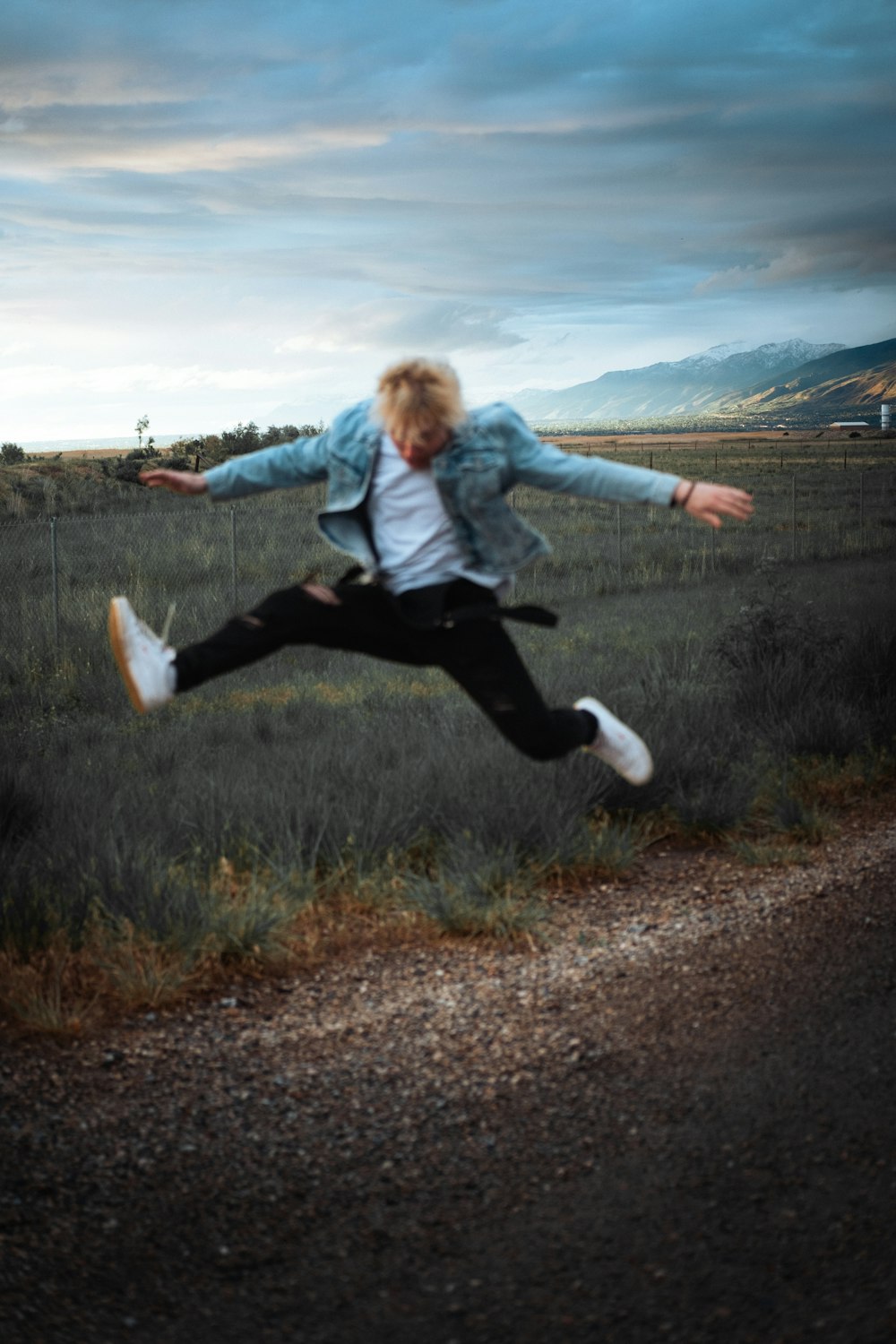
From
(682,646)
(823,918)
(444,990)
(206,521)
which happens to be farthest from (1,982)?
(206,521)

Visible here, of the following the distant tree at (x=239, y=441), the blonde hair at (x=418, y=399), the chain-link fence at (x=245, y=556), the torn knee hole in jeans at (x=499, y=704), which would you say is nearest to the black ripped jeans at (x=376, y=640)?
the torn knee hole in jeans at (x=499, y=704)

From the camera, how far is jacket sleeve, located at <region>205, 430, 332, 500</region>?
421cm

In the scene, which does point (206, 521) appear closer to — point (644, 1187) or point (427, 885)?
point (427, 885)

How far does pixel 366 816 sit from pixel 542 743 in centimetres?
184

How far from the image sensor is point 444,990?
4578 mm

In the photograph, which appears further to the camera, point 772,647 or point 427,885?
Answer: point 772,647

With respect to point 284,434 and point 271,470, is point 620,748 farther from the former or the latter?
point 284,434

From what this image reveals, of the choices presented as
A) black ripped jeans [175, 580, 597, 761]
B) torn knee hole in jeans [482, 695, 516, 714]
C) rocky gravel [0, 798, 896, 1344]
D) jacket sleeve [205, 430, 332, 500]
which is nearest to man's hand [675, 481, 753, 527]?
black ripped jeans [175, 580, 597, 761]

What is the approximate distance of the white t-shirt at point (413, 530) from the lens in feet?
13.4

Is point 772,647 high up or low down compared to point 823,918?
up

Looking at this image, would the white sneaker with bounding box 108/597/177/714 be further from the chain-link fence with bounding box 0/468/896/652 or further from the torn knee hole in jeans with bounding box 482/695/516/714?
the chain-link fence with bounding box 0/468/896/652

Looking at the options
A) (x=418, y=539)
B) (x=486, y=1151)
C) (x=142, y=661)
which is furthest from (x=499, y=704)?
(x=486, y=1151)

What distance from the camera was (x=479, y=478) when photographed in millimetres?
3951

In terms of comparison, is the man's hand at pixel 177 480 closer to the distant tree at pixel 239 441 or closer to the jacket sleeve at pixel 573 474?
the jacket sleeve at pixel 573 474
